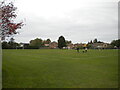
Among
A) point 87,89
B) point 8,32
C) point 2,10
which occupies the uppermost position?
point 2,10

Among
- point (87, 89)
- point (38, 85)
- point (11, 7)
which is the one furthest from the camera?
point (11, 7)

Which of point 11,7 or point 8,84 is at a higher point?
point 11,7

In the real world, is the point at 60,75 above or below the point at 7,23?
below

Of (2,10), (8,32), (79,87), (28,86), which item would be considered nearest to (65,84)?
(79,87)

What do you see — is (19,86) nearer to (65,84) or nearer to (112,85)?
(65,84)

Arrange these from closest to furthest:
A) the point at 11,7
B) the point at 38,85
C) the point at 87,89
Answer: the point at 87,89 → the point at 38,85 → the point at 11,7

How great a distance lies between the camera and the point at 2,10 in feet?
23.2

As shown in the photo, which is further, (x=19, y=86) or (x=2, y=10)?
(x=2, y=10)

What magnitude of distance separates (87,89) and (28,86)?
233 centimetres

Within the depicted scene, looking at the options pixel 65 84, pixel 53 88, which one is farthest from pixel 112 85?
pixel 53 88

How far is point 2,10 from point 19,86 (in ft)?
13.6

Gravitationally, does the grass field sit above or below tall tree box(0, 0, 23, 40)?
below

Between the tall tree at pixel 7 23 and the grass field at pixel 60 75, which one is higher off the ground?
the tall tree at pixel 7 23

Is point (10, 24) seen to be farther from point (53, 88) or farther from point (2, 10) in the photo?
point (53, 88)
